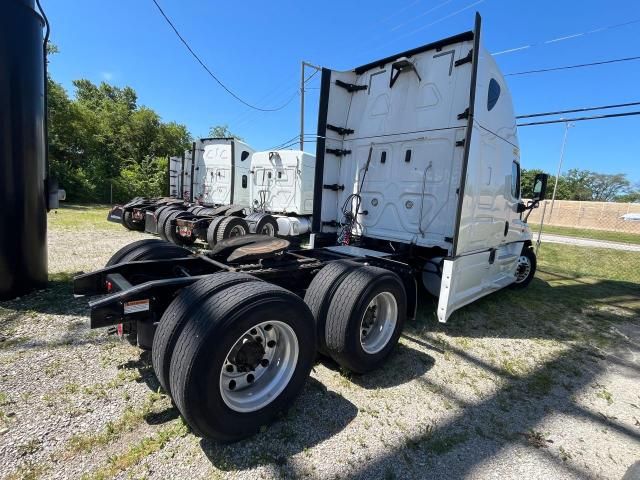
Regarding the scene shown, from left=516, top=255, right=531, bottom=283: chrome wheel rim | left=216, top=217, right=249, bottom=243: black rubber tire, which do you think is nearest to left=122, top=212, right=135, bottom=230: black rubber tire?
left=216, top=217, right=249, bottom=243: black rubber tire

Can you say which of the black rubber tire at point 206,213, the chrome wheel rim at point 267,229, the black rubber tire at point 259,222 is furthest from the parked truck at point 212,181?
the chrome wheel rim at point 267,229

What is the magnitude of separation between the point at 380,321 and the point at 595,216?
125ft

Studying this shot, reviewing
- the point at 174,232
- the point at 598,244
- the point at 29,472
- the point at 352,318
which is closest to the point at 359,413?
the point at 352,318

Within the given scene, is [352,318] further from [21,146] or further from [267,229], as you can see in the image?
[267,229]

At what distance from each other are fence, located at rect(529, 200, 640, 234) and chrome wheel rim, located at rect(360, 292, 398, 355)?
3518 centimetres

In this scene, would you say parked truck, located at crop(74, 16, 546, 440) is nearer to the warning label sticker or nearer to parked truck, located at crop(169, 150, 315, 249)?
the warning label sticker

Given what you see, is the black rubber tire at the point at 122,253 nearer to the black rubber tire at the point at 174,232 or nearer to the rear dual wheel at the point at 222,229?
the rear dual wheel at the point at 222,229

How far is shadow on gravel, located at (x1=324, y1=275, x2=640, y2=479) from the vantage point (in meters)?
2.28

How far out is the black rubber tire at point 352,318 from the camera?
300 centimetres

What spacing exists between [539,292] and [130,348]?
7.19 meters

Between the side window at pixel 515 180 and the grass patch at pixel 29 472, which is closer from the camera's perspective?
the grass patch at pixel 29 472

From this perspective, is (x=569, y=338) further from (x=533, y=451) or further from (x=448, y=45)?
(x=448, y=45)

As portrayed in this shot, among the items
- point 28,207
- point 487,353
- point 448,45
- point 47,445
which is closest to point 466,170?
point 448,45

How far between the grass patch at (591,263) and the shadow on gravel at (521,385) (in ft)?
10.0
